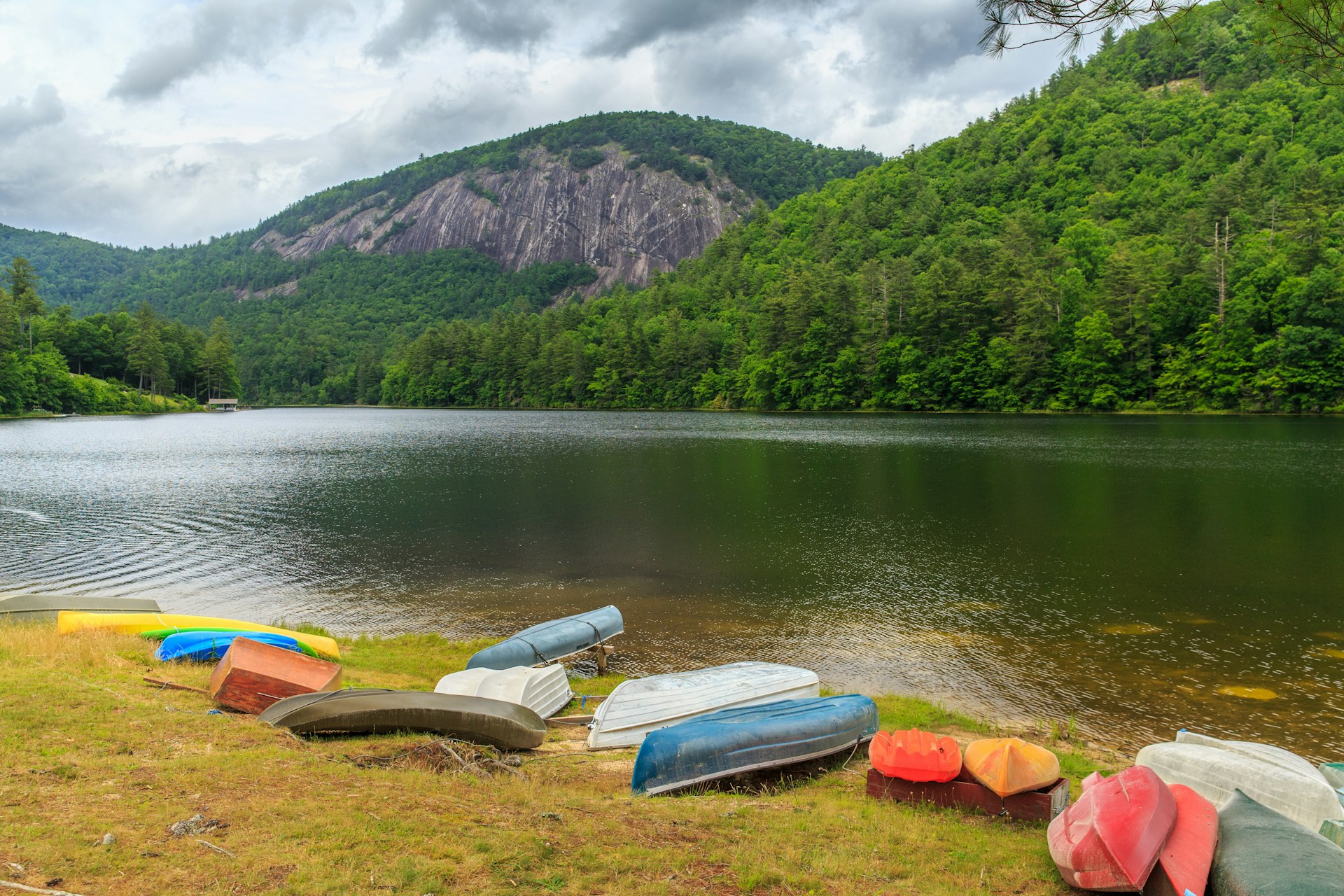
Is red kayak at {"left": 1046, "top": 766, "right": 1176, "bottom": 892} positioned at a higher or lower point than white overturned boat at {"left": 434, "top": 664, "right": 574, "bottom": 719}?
higher

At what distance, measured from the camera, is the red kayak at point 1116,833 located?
5.81 m

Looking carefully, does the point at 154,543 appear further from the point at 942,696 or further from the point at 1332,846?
the point at 1332,846

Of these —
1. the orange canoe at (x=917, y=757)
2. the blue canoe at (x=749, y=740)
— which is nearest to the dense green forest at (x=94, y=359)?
the blue canoe at (x=749, y=740)

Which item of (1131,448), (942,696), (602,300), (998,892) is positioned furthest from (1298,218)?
(602,300)

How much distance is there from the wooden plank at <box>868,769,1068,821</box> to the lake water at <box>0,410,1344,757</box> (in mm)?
4345

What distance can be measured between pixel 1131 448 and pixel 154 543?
5412 cm

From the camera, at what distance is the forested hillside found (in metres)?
81.6

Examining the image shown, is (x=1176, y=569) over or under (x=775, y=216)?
under

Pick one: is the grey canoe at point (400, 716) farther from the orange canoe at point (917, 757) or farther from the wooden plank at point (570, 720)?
the orange canoe at point (917, 757)

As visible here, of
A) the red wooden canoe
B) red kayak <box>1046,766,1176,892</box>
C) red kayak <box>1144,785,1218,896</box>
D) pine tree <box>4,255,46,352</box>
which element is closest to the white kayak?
red kayak <box>1144,785,1218,896</box>

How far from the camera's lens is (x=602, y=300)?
7042 inches

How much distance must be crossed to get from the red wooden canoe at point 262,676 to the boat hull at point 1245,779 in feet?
34.0

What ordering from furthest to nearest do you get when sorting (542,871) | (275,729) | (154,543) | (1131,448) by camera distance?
1. (1131,448)
2. (154,543)
3. (275,729)
4. (542,871)

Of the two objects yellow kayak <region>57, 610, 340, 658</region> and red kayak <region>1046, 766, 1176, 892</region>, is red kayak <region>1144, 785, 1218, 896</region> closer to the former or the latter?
red kayak <region>1046, 766, 1176, 892</region>
